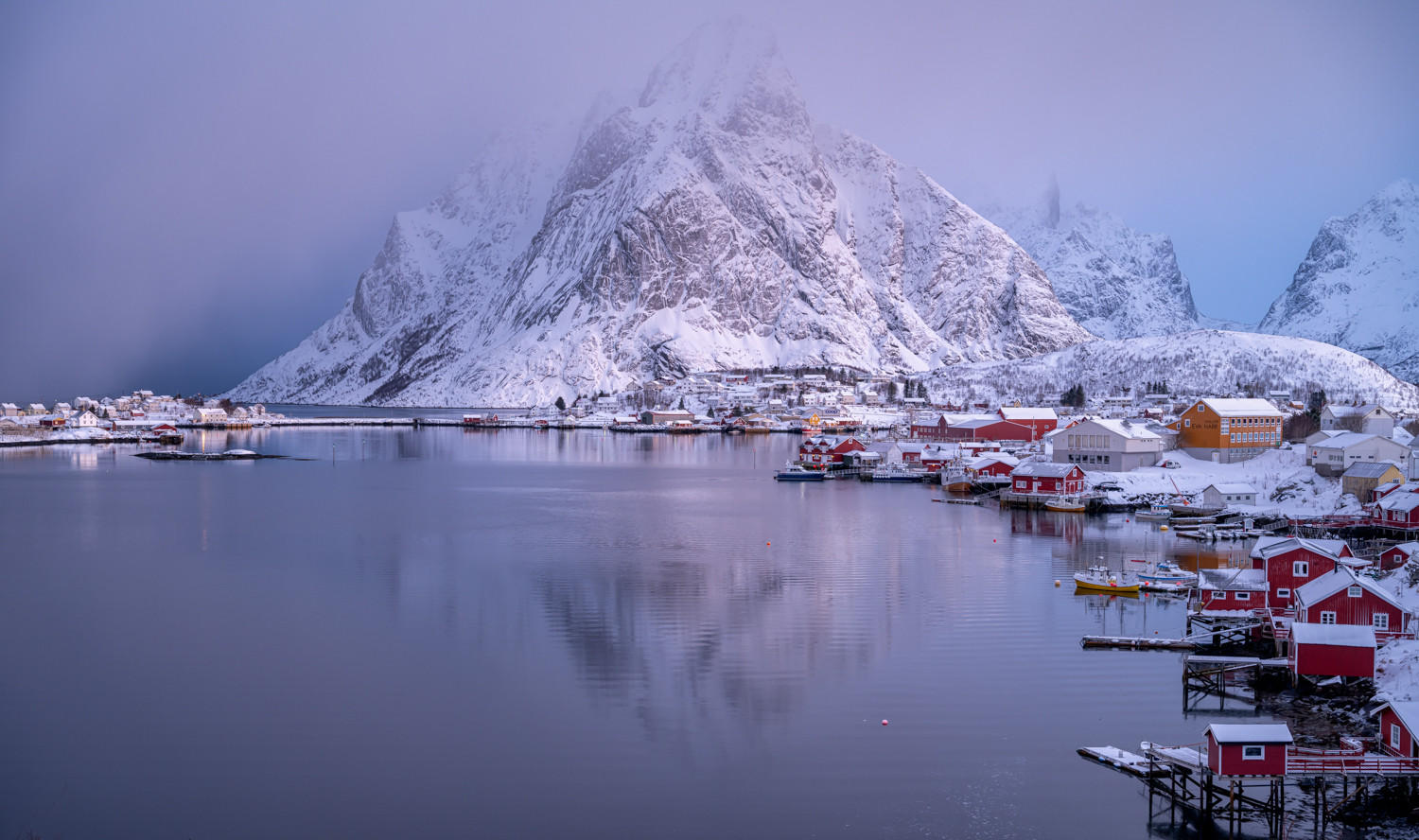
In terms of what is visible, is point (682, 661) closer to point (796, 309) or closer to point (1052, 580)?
point (1052, 580)

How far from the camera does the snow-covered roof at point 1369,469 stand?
121 feet

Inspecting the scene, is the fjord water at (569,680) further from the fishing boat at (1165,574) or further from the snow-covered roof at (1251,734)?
the fishing boat at (1165,574)

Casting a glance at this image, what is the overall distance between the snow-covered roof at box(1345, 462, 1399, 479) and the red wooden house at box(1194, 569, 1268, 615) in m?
18.0

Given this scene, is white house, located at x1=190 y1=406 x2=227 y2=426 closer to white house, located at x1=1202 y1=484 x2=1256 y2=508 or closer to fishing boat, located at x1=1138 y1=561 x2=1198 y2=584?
white house, located at x1=1202 y1=484 x2=1256 y2=508

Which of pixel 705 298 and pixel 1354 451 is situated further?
pixel 705 298

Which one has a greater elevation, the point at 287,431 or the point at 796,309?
the point at 796,309

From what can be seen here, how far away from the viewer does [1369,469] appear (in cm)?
3731

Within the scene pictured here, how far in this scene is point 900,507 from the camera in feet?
148

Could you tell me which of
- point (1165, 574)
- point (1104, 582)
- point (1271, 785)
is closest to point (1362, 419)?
point (1165, 574)

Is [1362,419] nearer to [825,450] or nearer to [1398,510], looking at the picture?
[1398,510]

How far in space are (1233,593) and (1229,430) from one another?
31.0 m

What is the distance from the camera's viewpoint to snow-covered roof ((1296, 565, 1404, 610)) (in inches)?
745

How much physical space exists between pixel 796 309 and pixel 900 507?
5416 inches

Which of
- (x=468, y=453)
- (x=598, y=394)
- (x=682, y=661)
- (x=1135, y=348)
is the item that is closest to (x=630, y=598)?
(x=682, y=661)
